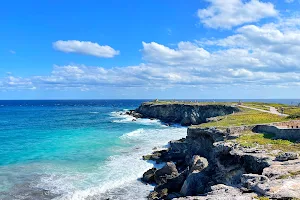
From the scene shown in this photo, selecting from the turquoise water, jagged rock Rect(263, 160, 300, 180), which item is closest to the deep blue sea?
the turquoise water

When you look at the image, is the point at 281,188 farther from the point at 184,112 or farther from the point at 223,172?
the point at 184,112

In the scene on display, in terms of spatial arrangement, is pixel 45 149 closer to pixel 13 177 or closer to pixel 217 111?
pixel 13 177

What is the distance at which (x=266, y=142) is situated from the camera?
26.3 m

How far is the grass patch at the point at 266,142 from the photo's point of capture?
24.1 m

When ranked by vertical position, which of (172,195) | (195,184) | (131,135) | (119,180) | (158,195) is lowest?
(119,180)

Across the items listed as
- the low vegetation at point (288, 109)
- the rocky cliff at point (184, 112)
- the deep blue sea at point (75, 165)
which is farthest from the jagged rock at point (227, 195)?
the rocky cliff at point (184, 112)

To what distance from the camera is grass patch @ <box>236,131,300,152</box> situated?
2406 cm

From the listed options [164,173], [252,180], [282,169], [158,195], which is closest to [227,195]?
[252,180]

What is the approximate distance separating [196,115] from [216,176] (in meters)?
63.2

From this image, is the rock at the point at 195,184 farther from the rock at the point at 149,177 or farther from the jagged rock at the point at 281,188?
the jagged rock at the point at 281,188

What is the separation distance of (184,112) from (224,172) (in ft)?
231

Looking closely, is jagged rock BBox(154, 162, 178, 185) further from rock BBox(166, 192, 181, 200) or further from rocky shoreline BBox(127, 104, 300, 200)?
rock BBox(166, 192, 181, 200)

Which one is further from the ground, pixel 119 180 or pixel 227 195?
pixel 227 195

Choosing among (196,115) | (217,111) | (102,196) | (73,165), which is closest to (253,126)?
(102,196)
